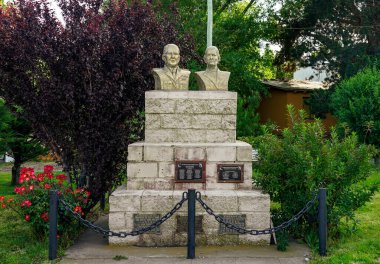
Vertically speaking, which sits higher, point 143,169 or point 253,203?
point 143,169

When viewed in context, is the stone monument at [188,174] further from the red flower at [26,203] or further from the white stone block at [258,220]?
the red flower at [26,203]

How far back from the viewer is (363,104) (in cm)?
1750

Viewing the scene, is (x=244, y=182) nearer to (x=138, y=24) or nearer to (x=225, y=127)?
(x=225, y=127)

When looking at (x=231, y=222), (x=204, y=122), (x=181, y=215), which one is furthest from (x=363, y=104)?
(x=181, y=215)

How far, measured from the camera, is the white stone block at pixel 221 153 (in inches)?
307

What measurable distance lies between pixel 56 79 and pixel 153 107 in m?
1.88

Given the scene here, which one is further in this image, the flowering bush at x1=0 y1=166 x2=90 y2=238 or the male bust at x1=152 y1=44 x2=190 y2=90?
the male bust at x1=152 y1=44 x2=190 y2=90

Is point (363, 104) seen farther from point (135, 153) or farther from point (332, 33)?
point (135, 153)

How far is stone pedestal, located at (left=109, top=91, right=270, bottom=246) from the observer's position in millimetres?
7340

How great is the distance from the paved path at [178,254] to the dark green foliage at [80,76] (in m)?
1.87

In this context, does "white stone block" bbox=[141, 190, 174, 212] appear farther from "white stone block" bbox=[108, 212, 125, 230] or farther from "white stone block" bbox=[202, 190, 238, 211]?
"white stone block" bbox=[202, 190, 238, 211]

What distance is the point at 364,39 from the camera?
22.9 metres

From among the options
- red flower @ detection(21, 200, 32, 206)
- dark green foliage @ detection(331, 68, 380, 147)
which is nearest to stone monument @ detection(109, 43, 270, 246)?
red flower @ detection(21, 200, 32, 206)

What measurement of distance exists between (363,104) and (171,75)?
11323mm
